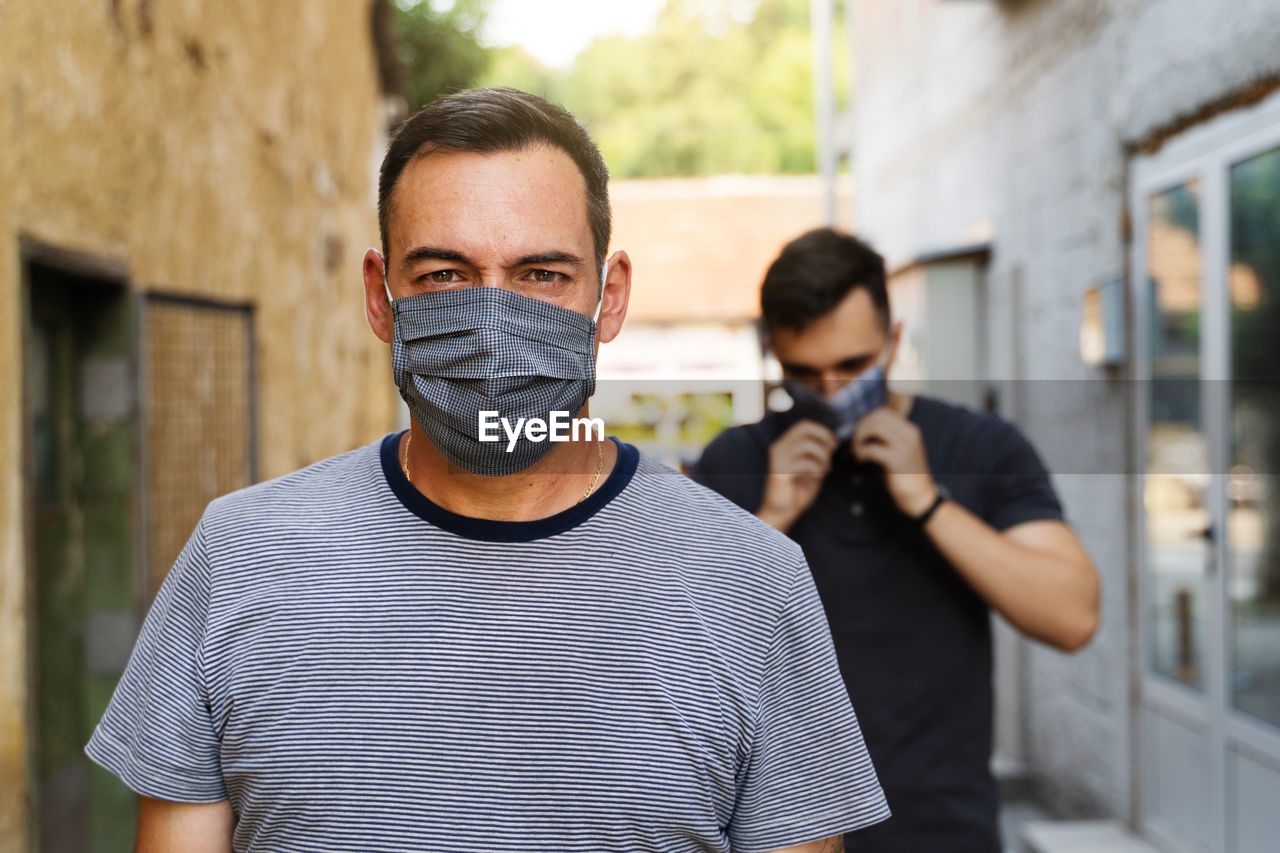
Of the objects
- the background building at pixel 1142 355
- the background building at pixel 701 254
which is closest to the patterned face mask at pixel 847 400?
the background building at pixel 1142 355

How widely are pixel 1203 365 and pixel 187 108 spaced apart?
381 cm

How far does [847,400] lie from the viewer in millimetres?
2389

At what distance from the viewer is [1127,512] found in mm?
4695

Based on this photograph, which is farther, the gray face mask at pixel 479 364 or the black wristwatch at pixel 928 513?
the black wristwatch at pixel 928 513

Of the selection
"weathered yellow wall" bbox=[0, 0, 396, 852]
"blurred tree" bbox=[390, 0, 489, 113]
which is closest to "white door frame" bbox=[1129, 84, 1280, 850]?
"weathered yellow wall" bbox=[0, 0, 396, 852]

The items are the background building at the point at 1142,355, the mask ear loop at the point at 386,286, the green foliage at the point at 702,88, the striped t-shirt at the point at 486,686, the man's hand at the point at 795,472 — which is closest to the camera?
the striped t-shirt at the point at 486,686

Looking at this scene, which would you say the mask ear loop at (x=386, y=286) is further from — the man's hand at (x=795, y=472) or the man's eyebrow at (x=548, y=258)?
the man's hand at (x=795, y=472)

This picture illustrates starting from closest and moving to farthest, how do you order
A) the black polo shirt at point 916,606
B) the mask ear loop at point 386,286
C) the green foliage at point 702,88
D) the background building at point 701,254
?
the mask ear loop at point 386,286
the black polo shirt at point 916,606
the background building at point 701,254
the green foliage at point 702,88

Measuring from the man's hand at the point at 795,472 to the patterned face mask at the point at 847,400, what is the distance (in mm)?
52

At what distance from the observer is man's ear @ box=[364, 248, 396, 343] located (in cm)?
156

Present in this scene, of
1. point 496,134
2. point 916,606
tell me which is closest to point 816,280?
point 916,606

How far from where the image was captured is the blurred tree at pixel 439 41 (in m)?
14.2

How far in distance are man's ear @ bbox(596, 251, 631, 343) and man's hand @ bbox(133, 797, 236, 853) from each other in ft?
2.42

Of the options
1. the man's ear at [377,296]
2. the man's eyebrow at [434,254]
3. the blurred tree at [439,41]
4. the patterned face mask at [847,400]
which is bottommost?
the patterned face mask at [847,400]
